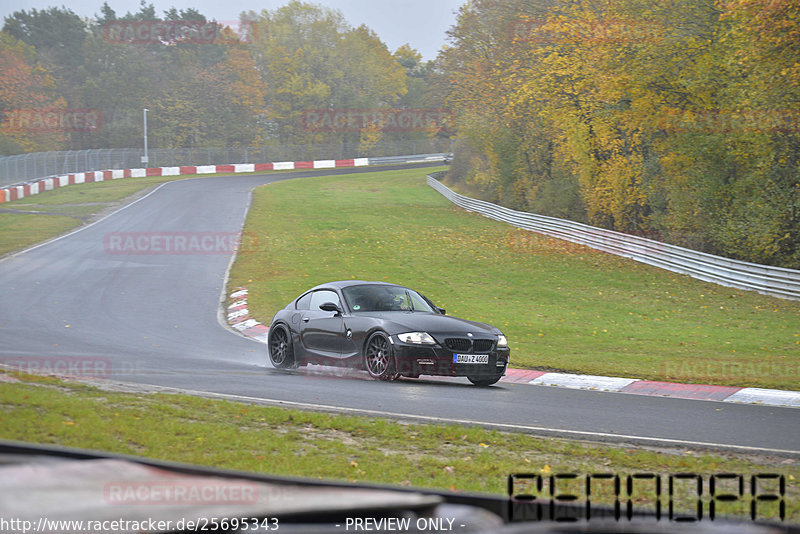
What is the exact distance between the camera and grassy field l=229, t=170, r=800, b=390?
15.1 meters

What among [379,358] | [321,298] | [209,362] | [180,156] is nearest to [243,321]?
[209,362]

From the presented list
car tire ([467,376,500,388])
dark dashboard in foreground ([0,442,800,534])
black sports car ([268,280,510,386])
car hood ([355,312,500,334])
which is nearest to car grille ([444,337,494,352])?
black sports car ([268,280,510,386])

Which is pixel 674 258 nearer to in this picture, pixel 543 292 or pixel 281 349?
pixel 543 292

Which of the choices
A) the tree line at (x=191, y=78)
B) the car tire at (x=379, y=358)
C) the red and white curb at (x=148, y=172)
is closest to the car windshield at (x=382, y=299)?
the car tire at (x=379, y=358)

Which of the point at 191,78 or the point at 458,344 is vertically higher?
the point at 191,78

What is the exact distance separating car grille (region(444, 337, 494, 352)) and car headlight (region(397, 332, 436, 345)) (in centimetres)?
24

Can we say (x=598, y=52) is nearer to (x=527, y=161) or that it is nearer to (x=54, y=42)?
(x=527, y=161)

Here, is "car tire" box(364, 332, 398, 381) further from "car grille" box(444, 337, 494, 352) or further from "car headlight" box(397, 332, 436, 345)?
"car grille" box(444, 337, 494, 352)

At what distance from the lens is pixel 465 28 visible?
64.1 meters

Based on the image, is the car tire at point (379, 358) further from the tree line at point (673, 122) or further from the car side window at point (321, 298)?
the tree line at point (673, 122)

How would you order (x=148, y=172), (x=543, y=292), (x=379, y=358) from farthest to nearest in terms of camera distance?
(x=148, y=172), (x=543, y=292), (x=379, y=358)

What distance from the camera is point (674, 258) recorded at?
2844 cm

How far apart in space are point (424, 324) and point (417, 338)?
34 cm

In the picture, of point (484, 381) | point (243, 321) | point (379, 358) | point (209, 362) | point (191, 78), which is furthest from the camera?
point (191, 78)
